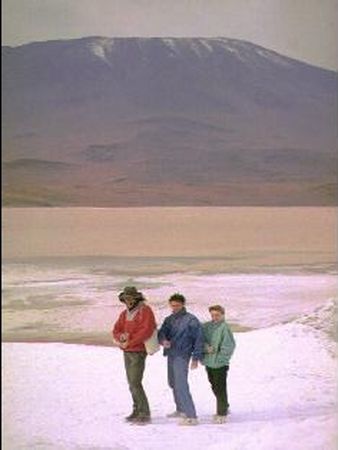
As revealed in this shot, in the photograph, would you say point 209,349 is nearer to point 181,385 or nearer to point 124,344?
point 181,385

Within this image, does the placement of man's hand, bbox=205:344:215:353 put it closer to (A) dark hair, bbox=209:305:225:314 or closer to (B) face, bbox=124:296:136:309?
→ (A) dark hair, bbox=209:305:225:314

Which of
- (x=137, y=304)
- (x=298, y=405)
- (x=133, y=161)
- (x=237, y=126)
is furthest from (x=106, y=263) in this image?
(x=298, y=405)

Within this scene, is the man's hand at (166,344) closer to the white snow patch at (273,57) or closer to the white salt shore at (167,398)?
the white salt shore at (167,398)

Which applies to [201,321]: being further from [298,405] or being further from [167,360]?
[298,405]

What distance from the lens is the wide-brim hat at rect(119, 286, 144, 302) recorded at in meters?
3.10

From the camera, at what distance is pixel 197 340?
312 centimetres

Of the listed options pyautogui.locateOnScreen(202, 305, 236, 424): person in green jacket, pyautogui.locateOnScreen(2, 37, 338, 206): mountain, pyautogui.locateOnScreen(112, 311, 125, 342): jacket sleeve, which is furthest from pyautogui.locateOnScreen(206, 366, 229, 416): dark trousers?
pyautogui.locateOnScreen(2, 37, 338, 206): mountain

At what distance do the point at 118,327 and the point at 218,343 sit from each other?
1.25ft

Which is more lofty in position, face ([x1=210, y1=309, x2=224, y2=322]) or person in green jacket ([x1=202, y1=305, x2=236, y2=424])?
face ([x1=210, y1=309, x2=224, y2=322])

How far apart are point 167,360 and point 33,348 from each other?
50 cm

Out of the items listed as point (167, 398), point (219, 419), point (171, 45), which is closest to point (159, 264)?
point (167, 398)

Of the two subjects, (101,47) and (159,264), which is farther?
(159,264)

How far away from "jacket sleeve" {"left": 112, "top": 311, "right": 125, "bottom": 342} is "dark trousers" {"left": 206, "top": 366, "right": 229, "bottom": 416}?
14.9 inches

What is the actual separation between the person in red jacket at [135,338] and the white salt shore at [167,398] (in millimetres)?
29
